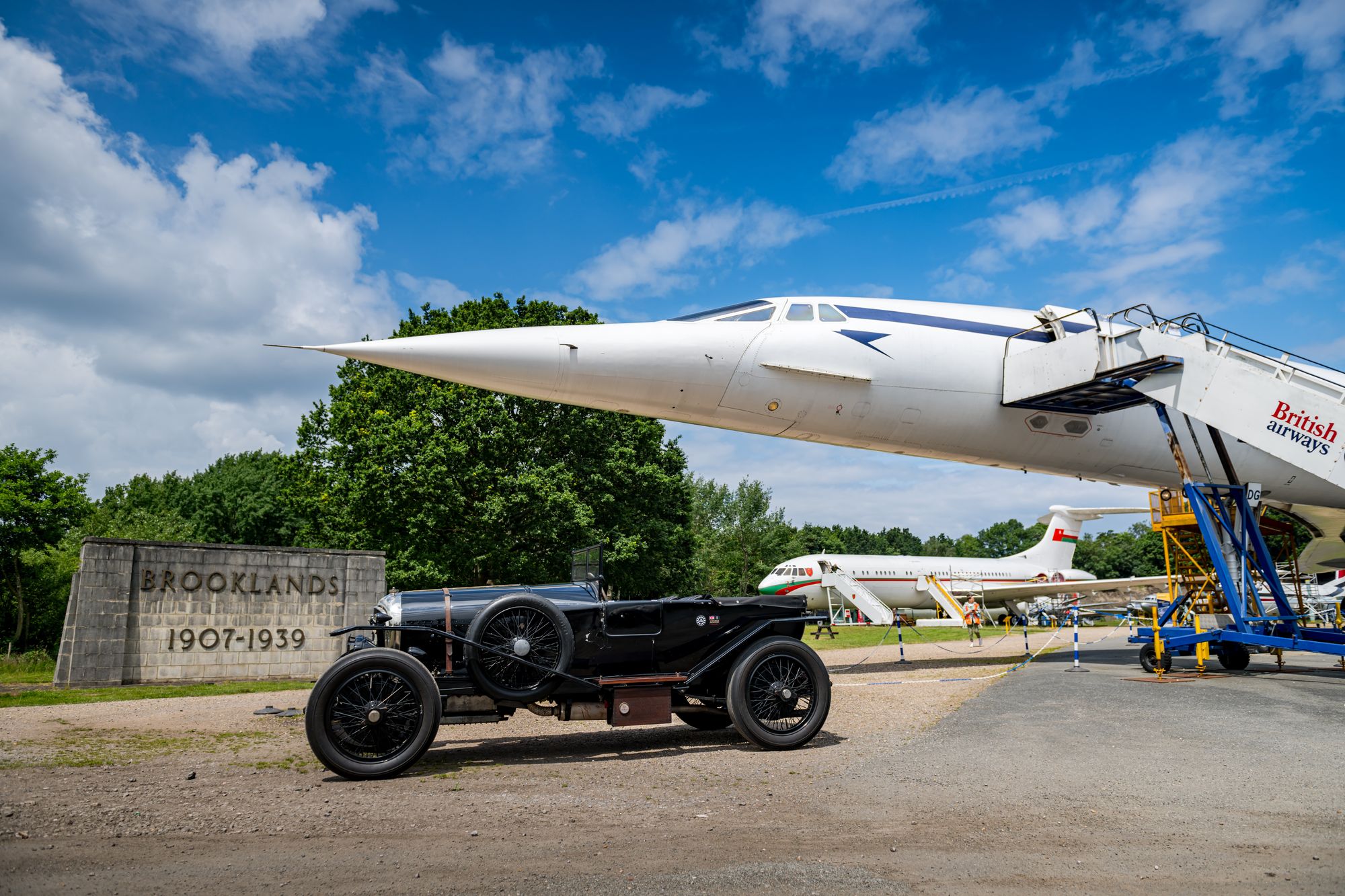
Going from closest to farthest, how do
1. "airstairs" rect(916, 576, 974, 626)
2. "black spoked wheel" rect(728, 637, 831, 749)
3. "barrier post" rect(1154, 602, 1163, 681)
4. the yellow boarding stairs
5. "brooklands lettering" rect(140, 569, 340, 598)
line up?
1. "black spoked wheel" rect(728, 637, 831, 749)
2. "barrier post" rect(1154, 602, 1163, 681)
3. "brooklands lettering" rect(140, 569, 340, 598)
4. the yellow boarding stairs
5. "airstairs" rect(916, 576, 974, 626)

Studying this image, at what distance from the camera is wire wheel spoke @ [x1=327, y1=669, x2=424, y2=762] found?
6020 millimetres

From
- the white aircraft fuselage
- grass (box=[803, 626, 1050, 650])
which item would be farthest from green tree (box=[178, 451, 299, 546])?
grass (box=[803, 626, 1050, 650])

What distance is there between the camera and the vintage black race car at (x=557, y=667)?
240 inches

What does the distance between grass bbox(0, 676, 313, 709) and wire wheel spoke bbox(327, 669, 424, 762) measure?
7697mm

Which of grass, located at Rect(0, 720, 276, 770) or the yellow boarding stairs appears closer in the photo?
grass, located at Rect(0, 720, 276, 770)

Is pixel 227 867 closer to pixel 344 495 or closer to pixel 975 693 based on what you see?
pixel 975 693

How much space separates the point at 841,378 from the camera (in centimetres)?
1109

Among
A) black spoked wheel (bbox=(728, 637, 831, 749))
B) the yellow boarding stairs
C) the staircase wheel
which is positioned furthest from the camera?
the yellow boarding stairs

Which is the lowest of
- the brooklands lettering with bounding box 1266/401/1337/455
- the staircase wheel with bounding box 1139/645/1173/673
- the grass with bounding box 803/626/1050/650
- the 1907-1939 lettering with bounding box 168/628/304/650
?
the grass with bounding box 803/626/1050/650

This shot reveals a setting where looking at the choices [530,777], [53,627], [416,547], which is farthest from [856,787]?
[53,627]

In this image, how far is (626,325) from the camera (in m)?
10.2

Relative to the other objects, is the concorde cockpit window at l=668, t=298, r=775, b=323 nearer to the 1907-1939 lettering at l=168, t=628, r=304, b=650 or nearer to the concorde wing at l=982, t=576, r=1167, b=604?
the 1907-1939 lettering at l=168, t=628, r=304, b=650

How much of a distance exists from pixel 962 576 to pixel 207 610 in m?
31.7

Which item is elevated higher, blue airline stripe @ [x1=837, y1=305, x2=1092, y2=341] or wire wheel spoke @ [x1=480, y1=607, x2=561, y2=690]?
blue airline stripe @ [x1=837, y1=305, x2=1092, y2=341]
